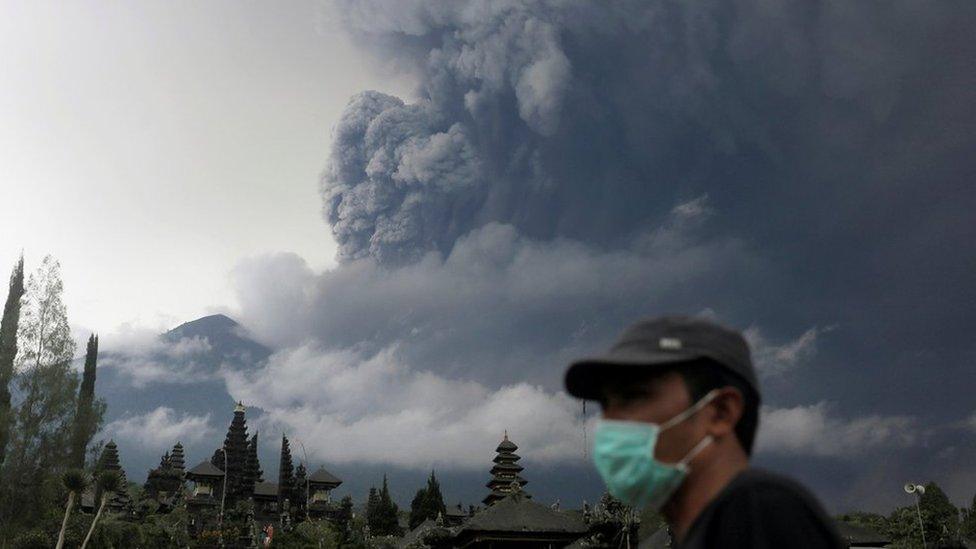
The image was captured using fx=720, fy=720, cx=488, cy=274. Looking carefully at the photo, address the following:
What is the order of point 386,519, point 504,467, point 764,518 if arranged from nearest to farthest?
point 764,518 < point 504,467 < point 386,519

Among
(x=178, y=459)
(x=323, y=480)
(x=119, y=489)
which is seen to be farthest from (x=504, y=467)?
(x=178, y=459)

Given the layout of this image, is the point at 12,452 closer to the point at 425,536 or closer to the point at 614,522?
the point at 425,536

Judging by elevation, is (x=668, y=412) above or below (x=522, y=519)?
above

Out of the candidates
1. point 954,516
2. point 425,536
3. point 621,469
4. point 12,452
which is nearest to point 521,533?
point 425,536

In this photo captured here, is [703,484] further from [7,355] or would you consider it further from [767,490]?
[7,355]

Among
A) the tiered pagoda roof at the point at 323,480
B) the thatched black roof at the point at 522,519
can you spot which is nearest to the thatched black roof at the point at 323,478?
the tiered pagoda roof at the point at 323,480

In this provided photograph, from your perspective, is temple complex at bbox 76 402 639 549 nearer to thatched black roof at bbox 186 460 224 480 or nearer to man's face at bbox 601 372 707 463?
thatched black roof at bbox 186 460 224 480

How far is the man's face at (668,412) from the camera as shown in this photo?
1884mm

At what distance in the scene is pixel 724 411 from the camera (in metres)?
1.91

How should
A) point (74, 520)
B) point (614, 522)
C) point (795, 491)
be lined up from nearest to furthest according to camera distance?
1. point (795, 491)
2. point (614, 522)
3. point (74, 520)

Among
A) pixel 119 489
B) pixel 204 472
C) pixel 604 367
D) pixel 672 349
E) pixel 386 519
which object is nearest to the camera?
pixel 672 349

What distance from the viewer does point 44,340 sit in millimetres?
38031

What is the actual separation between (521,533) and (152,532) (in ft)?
119

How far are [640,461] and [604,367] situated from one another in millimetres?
264
